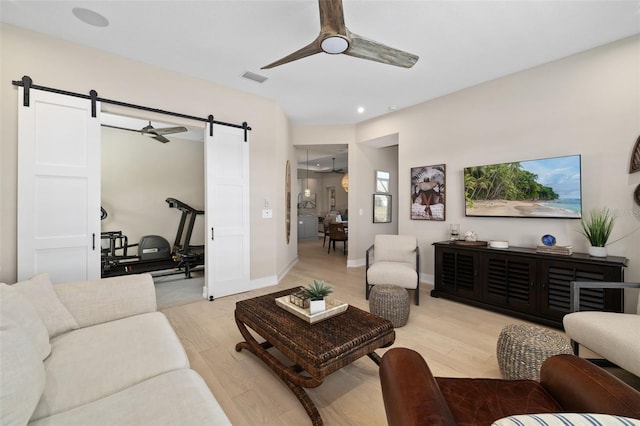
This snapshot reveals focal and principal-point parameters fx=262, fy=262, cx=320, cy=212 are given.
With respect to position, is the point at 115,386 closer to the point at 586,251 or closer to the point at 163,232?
the point at 586,251

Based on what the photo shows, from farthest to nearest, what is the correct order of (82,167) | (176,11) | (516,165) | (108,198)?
(108,198) → (516,165) → (82,167) → (176,11)

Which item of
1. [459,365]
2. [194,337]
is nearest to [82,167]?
[194,337]

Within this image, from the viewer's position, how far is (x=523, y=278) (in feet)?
9.82

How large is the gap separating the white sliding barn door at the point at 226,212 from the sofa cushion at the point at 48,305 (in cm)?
190

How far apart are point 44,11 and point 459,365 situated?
185 inches

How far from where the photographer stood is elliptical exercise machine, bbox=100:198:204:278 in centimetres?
438

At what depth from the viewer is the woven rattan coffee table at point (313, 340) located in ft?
4.96

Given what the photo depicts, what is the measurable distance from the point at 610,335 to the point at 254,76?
4214 millimetres

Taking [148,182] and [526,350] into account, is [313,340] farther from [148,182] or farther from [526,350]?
[148,182]

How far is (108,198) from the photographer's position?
524cm

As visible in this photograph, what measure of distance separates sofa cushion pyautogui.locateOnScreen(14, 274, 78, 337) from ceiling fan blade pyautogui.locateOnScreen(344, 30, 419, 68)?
2773mm

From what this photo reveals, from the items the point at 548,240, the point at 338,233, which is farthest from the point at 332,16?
the point at 338,233

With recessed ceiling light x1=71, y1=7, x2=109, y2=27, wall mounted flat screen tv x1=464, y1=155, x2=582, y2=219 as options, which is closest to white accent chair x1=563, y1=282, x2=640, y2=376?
wall mounted flat screen tv x1=464, y1=155, x2=582, y2=219

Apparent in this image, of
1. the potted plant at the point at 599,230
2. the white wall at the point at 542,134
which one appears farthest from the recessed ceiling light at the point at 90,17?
the potted plant at the point at 599,230
